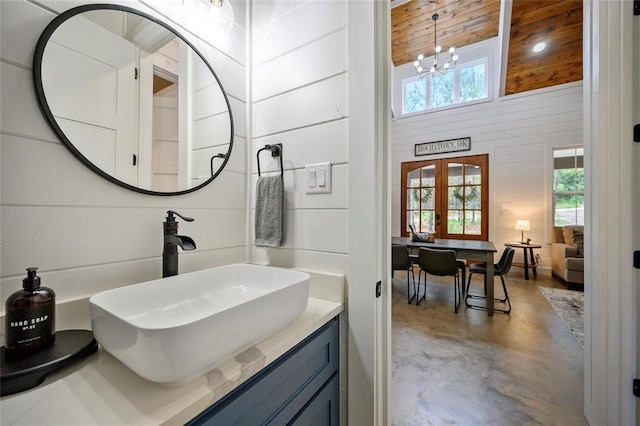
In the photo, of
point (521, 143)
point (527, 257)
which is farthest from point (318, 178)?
point (521, 143)

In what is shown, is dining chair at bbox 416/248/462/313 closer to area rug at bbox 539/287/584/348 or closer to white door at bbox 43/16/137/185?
area rug at bbox 539/287/584/348

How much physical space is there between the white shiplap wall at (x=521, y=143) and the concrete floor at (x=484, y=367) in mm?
2011

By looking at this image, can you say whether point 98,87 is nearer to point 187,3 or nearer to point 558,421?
point 187,3

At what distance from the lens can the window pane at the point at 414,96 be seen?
5461 millimetres

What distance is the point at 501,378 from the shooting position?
5.95 ft

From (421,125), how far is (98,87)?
5653mm

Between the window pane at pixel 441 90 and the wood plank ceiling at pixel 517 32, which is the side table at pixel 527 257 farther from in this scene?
the window pane at pixel 441 90

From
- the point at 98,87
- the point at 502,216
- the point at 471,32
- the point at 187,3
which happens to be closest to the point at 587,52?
the point at 187,3

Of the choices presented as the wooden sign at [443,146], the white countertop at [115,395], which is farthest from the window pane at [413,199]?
the white countertop at [115,395]

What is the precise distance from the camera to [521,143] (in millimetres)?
4520

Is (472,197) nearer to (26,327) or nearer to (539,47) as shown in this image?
(539,47)

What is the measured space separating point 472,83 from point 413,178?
2185mm

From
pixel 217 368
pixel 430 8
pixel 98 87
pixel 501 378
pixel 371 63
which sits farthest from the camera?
pixel 430 8

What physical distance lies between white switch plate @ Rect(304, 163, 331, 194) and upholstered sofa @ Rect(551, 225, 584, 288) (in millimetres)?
4443
